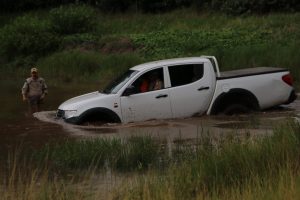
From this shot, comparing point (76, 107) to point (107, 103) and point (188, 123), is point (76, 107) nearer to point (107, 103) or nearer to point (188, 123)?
point (107, 103)

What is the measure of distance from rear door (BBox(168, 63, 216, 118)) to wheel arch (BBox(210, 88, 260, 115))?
0.69 ft

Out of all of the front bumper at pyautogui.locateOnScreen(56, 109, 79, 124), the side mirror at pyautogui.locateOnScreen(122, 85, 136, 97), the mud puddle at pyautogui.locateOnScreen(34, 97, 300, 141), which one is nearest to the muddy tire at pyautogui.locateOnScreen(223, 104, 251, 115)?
the mud puddle at pyautogui.locateOnScreen(34, 97, 300, 141)

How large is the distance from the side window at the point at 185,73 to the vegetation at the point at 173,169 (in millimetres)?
3683

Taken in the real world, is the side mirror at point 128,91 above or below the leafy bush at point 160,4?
below

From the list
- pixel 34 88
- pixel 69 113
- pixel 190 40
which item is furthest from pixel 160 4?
pixel 69 113

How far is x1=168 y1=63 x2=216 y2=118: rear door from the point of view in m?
15.9

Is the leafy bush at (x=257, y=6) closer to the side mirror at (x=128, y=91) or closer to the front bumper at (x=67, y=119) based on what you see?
the front bumper at (x=67, y=119)

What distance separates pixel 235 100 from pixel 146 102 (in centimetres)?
210

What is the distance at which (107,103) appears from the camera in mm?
15641

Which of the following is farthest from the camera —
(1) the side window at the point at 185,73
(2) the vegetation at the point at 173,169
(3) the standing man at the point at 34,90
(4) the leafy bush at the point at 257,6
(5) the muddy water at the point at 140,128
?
(4) the leafy bush at the point at 257,6

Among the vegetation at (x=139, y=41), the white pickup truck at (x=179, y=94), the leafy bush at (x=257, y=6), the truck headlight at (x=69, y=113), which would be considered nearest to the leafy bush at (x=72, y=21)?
the vegetation at (x=139, y=41)

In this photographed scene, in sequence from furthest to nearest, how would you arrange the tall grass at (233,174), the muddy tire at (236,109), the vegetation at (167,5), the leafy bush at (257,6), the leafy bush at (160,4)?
1. the leafy bush at (160,4)
2. the vegetation at (167,5)
3. the leafy bush at (257,6)
4. the muddy tire at (236,109)
5. the tall grass at (233,174)

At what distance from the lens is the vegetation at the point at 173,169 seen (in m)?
7.49

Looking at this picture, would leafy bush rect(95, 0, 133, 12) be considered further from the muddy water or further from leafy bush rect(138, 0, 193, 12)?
the muddy water
